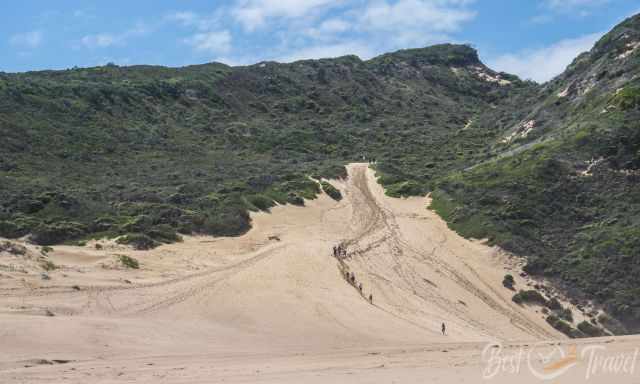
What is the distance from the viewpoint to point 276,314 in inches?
685

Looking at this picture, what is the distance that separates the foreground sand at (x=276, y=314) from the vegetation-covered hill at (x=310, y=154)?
2.67 meters

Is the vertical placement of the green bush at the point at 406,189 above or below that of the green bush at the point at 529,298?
above

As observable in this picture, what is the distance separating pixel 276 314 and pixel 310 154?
149ft

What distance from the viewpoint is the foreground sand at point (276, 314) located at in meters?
10.9

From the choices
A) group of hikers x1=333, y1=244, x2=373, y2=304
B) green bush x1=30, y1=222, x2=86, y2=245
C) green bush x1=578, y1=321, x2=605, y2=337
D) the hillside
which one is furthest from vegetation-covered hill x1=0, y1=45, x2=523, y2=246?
green bush x1=578, y1=321, x2=605, y2=337

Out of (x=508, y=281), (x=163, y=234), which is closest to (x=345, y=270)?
(x=508, y=281)

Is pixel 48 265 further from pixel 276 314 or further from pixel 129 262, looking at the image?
pixel 276 314

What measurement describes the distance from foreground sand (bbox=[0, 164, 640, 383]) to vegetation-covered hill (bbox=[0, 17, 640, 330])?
8.75 feet

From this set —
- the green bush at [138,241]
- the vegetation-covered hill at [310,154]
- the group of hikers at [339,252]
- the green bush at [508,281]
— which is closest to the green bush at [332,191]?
the vegetation-covered hill at [310,154]

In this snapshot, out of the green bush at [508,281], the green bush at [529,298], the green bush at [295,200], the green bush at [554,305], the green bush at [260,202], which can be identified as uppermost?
the green bush at [295,200]

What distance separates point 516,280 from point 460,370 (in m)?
15.7

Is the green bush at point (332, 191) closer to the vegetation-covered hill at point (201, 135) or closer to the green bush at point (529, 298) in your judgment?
the vegetation-covered hill at point (201, 135)

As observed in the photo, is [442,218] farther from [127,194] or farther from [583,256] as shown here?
[127,194]

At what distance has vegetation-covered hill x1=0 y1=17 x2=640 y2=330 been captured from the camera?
2705 cm
